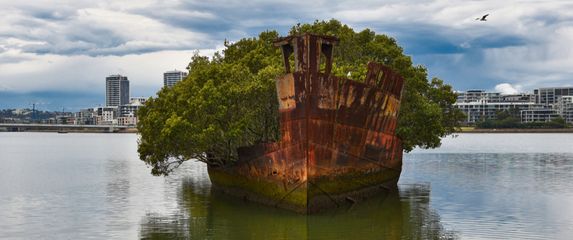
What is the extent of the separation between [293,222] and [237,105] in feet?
31.5

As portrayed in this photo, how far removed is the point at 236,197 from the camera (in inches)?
1385

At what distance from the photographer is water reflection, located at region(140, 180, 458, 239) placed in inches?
1015

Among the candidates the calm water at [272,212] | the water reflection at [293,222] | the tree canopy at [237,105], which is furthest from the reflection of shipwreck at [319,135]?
the tree canopy at [237,105]

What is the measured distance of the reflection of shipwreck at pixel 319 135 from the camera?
26.6 meters

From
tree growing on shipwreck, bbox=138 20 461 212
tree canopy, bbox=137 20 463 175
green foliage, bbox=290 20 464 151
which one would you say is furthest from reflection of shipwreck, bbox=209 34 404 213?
green foliage, bbox=290 20 464 151

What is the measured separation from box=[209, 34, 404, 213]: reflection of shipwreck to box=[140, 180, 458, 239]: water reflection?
0.81m

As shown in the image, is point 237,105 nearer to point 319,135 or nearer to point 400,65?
point 319,135

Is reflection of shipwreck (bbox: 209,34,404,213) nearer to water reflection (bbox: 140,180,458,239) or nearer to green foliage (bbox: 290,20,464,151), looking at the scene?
water reflection (bbox: 140,180,458,239)

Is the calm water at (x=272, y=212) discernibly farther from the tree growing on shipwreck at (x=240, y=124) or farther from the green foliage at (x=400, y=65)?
the green foliage at (x=400, y=65)

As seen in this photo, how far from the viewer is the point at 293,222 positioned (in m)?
26.8

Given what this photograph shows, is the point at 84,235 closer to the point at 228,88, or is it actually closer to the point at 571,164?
the point at 228,88

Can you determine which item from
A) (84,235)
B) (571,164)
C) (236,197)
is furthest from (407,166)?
(84,235)

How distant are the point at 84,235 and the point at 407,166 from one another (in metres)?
43.5

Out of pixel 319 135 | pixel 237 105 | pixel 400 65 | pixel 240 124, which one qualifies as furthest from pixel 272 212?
pixel 400 65
